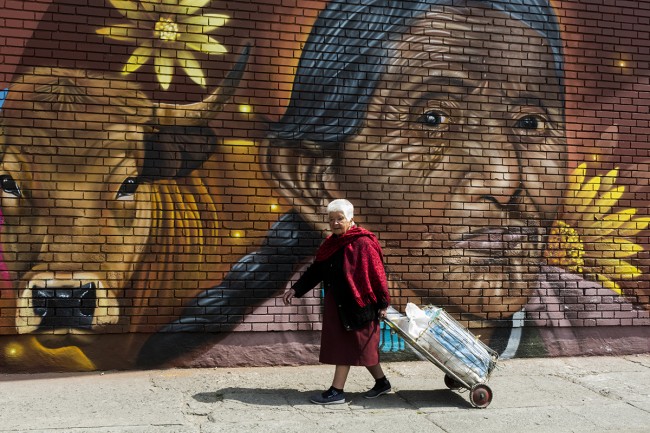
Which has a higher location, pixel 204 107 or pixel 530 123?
pixel 530 123

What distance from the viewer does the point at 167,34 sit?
6461 millimetres

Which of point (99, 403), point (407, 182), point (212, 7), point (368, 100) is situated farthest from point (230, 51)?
point (99, 403)

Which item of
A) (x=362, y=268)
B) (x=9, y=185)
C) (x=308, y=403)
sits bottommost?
(x=308, y=403)

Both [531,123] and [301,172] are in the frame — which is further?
[531,123]

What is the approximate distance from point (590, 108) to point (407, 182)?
2211 mm

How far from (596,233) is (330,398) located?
3.63 meters

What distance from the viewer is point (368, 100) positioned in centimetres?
684

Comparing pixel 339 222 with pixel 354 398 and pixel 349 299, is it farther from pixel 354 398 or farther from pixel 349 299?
pixel 354 398

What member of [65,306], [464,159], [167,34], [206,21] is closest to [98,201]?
[65,306]

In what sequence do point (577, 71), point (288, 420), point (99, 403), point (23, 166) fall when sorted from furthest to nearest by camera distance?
1. point (577, 71)
2. point (23, 166)
3. point (99, 403)
4. point (288, 420)

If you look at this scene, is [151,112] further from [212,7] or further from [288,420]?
[288,420]

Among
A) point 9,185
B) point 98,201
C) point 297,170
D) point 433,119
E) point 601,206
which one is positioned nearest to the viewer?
point 9,185

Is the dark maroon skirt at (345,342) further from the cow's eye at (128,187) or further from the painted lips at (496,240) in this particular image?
the cow's eye at (128,187)

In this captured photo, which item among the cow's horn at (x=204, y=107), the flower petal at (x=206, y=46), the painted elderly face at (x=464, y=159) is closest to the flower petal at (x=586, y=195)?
the painted elderly face at (x=464, y=159)
